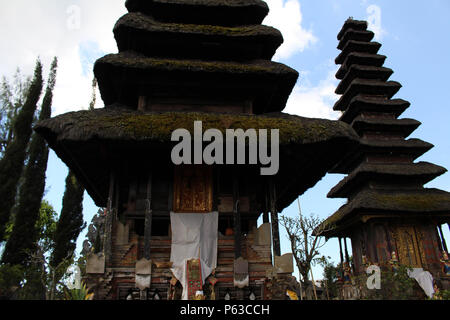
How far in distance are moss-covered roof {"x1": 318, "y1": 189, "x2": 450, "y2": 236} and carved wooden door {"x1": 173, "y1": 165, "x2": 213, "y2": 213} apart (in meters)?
9.67

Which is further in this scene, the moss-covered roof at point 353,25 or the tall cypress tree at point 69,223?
the moss-covered roof at point 353,25

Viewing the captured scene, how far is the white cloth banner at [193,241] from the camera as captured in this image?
33.8 ft

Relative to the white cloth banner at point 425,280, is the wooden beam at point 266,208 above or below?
above

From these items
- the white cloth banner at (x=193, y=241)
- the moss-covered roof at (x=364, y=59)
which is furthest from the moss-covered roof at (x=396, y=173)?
the white cloth banner at (x=193, y=241)

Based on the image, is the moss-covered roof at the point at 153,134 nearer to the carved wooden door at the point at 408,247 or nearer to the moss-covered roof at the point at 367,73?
the carved wooden door at the point at 408,247

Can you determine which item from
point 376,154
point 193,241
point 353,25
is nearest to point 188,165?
point 193,241

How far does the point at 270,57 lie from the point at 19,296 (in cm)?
1604

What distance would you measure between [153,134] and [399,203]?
1533 cm

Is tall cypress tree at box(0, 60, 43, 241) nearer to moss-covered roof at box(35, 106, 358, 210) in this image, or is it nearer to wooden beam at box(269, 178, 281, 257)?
moss-covered roof at box(35, 106, 358, 210)

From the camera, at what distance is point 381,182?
21.7m

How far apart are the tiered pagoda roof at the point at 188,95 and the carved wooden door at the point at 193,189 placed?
0.99 metres

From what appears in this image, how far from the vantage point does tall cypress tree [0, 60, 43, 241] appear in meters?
22.3

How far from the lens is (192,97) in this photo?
12.8m
